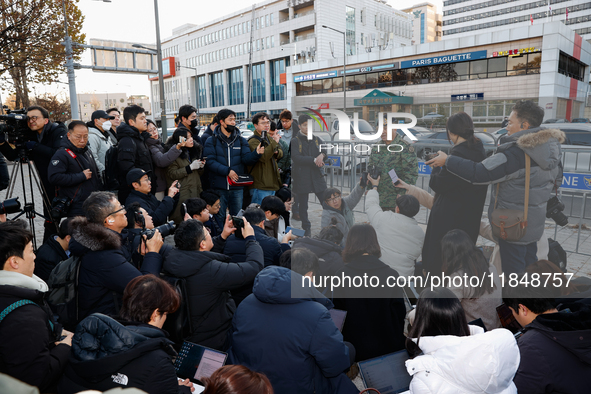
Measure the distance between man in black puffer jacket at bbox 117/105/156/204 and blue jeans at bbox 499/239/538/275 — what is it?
12.4ft

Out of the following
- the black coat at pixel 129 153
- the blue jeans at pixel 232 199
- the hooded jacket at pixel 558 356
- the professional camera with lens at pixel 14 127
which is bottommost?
the hooded jacket at pixel 558 356

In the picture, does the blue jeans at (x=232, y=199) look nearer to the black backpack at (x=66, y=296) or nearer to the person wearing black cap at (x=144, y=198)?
the person wearing black cap at (x=144, y=198)

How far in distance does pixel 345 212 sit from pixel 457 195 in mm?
740

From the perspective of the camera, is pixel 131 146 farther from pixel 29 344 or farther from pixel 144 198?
pixel 29 344

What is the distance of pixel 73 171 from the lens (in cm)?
441

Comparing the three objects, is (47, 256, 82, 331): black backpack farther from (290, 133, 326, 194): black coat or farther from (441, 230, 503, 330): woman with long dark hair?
(441, 230, 503, 330): woman with long dark hair

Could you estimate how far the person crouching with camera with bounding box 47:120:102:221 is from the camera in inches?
168

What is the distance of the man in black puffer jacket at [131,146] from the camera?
15.1ft

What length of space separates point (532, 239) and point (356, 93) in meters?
1.38

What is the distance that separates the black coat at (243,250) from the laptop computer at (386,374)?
113cm

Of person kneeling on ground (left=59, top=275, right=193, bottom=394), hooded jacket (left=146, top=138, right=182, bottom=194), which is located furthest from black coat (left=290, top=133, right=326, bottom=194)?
hooded jacket (left=146, top=138, right=182, bottom=194)

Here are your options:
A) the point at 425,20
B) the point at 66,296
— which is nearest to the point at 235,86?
the point at 66,296

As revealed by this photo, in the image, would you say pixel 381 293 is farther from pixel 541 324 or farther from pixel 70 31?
pixel 70 31

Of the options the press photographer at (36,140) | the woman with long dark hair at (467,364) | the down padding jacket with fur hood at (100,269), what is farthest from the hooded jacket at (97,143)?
the woman with long dark hair at (467,364)
